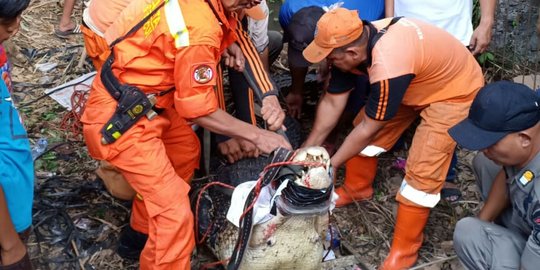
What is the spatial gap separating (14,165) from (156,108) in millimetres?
768

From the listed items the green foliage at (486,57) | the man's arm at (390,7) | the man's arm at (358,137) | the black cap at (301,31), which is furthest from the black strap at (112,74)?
the green foliage at (486,57)

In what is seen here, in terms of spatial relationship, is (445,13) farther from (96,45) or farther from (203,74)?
(96,45)

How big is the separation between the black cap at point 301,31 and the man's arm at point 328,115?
1.25 ft

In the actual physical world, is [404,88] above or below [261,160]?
above

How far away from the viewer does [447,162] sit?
4117 millimetres

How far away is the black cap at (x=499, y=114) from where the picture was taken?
10.3 feet

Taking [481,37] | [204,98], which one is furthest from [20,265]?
[481,37]

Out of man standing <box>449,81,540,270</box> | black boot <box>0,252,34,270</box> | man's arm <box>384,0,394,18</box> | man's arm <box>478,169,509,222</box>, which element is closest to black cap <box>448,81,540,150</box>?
man standing <box>449,81,540,270</box>

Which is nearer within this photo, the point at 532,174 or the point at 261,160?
the point at 532,174

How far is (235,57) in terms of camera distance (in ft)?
12.9

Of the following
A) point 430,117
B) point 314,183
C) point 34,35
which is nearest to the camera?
point 314,183

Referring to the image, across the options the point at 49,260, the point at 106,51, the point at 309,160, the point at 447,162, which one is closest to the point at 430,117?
the point at 447,162

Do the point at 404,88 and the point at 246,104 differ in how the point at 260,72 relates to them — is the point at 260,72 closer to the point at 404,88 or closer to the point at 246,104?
the point at 246,104

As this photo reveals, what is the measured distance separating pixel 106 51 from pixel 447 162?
7.34 feet
